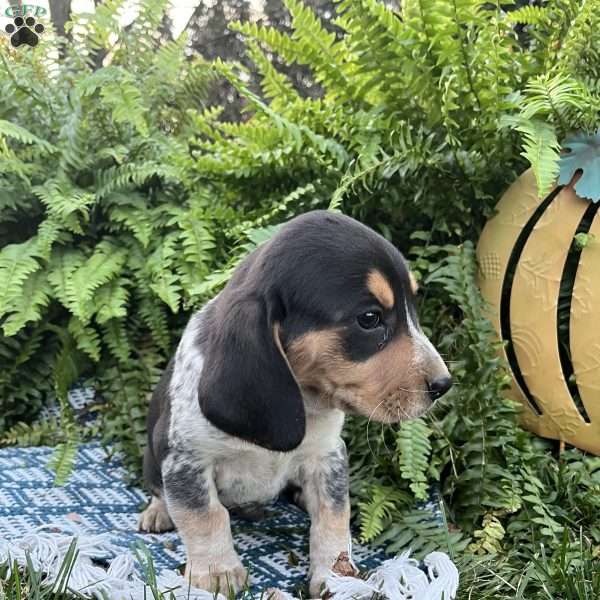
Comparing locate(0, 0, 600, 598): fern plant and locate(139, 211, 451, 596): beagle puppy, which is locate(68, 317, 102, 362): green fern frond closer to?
Answer: locate(0, 0, 600, 598): fern plant

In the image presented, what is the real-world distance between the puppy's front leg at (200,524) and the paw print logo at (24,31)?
426cm

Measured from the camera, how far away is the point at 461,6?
400cm

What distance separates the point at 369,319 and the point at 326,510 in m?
0.88

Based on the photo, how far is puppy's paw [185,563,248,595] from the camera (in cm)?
285

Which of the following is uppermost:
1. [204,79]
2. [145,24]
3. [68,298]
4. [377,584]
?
[145,24]

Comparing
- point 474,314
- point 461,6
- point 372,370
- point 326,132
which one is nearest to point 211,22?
point 326,132

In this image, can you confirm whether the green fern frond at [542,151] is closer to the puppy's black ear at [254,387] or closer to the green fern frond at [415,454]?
the green fern frond at [415,454]

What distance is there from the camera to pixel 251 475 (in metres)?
3.07

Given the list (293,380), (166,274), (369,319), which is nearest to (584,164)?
(369,319)

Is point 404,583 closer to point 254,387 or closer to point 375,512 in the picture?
point 375,512

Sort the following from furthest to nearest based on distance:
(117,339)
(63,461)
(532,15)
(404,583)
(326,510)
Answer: (117,339) < (532,15) < (63,461) < (326,510) < (404,583)

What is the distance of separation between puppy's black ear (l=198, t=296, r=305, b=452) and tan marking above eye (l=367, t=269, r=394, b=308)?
1.19 ft

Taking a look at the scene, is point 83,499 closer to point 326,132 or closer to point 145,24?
point 326,132

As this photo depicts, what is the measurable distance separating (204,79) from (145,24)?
563 millimetres
